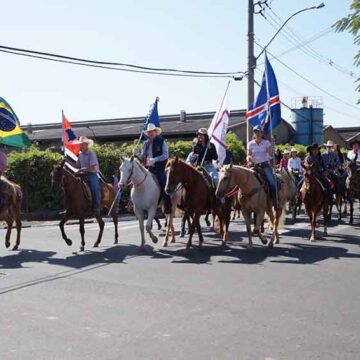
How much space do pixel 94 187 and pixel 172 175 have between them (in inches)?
89.5

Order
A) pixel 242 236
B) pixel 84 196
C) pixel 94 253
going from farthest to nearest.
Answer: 1. pixel 242 236
2. pixel 84 196
3. pixel 94 253

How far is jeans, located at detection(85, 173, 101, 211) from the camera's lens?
506 inches

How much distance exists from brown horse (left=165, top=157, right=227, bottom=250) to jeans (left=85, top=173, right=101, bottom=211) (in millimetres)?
2125

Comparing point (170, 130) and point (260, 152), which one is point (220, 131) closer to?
point (260, 152)

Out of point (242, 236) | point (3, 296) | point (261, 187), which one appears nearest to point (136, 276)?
point (3, 296)

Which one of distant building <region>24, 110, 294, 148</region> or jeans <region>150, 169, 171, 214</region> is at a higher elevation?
distant building <region>24, 110, 294, 148</region>

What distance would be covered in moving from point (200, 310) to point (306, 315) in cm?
131

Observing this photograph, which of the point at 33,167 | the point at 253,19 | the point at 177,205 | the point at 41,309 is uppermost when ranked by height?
the point at 253,19

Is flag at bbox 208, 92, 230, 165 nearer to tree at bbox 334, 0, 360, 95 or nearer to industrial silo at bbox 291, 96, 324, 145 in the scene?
tree at bbox 334, 0, 360, 95

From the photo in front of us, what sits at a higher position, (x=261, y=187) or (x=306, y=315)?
(x=261, y=187)

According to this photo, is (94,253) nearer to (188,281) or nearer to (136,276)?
(136,276)

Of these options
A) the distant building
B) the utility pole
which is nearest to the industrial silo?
the distant building

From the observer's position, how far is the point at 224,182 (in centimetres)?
1173

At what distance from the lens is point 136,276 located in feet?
30.0
